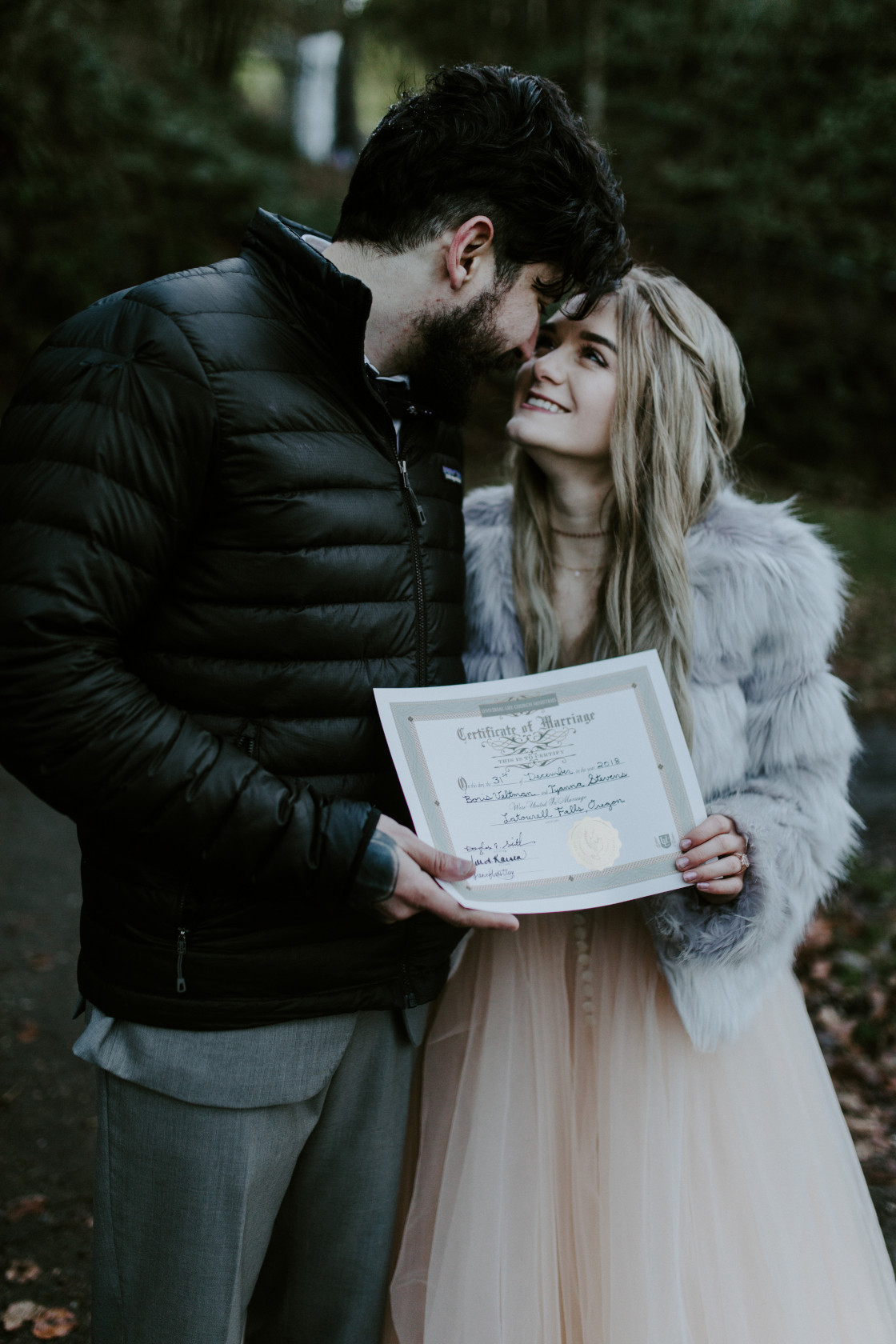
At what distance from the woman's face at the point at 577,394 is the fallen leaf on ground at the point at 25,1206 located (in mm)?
2815

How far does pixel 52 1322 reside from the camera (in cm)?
278

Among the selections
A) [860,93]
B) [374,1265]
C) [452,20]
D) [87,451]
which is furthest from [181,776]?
[452,20]

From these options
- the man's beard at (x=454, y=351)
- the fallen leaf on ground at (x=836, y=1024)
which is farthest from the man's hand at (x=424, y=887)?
the fallen leaf on ground at (x=836, y=1024)

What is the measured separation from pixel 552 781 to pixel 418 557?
503 millimetres

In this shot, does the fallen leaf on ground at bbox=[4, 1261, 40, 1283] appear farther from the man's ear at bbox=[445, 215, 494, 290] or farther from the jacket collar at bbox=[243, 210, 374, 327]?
the man's ear at bbox=[445, 215, 494, 290]

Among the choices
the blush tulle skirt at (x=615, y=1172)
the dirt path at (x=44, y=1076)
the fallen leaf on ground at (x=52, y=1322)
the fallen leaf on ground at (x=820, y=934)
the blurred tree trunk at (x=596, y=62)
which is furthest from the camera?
the blurred tree trunk at (x=596, y=62)

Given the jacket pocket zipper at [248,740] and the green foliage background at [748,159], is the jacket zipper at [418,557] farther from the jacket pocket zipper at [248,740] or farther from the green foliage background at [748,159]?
the green foliage background at [748,159]

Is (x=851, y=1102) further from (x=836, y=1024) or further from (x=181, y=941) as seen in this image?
(x=181, y=941)

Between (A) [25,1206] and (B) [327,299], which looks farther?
(A) [25,1206]

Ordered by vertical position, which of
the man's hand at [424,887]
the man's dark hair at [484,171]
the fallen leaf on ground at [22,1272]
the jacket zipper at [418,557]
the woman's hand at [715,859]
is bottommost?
the fallen leaf on ground at [22,1272]

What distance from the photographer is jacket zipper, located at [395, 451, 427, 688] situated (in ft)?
6.19

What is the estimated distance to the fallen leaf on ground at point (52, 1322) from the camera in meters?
2.74

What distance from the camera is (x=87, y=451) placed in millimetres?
1504

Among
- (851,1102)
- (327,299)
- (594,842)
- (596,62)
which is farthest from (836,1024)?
(596,62)
